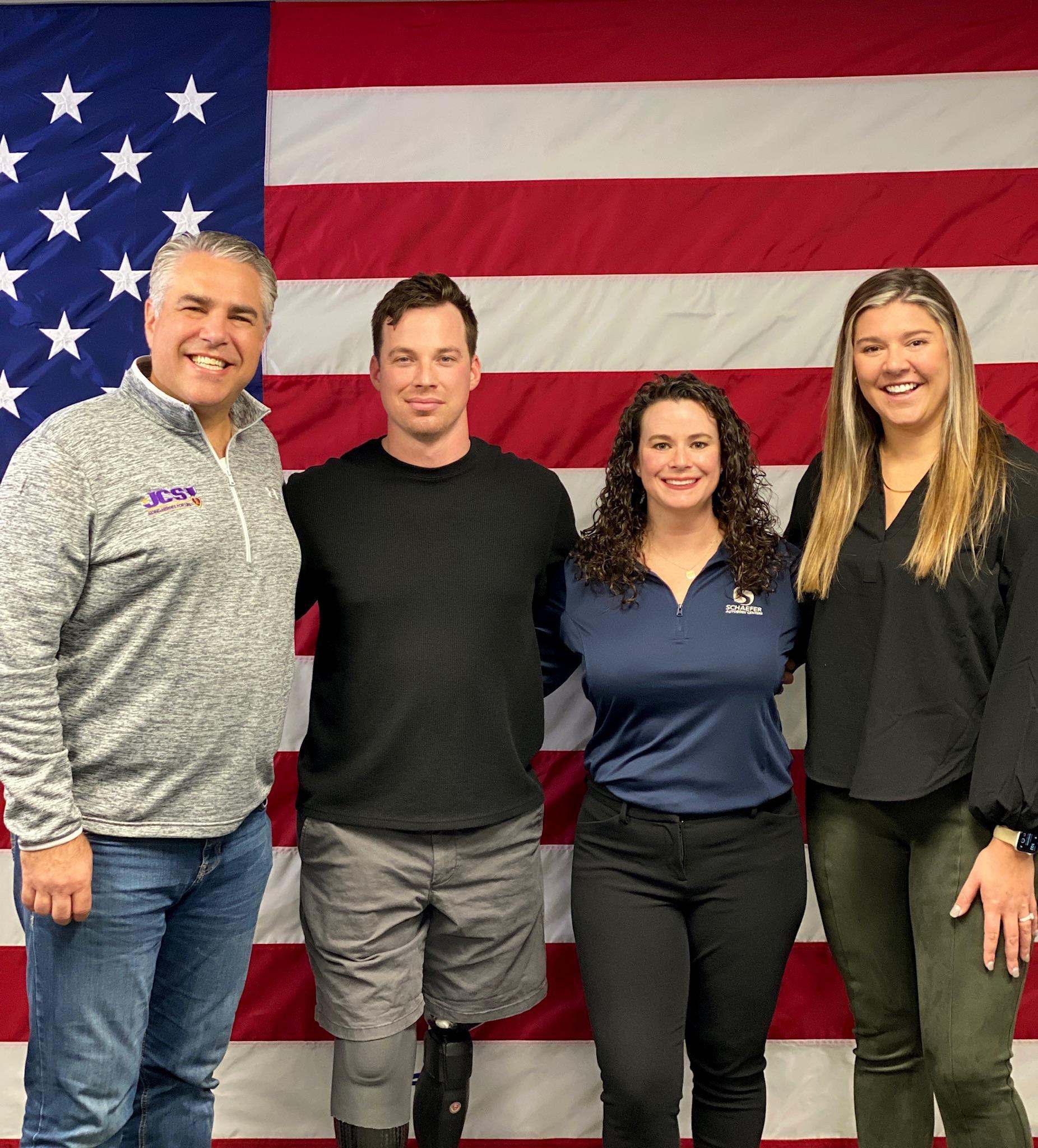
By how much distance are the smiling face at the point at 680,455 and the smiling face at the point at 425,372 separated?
0.36m

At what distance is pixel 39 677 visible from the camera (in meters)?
1.48

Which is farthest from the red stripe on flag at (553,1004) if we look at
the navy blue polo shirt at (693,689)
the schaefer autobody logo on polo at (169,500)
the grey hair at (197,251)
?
the grey hair at (197,251)

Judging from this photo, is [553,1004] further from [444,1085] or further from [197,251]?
[197,251]

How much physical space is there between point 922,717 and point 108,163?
2.12 metres

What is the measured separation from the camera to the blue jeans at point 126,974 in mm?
1565

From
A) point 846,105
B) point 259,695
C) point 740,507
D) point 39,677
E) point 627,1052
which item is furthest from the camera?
point 846,105

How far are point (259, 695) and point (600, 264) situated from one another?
1.32 metres

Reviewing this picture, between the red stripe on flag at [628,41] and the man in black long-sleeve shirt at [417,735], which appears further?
the red stripe on flag at [628,41]

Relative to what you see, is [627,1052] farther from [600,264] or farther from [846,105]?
[846,105]

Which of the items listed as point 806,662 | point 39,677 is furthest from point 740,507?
point 39,677

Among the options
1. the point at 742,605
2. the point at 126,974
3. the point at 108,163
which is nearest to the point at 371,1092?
the point at 126,974

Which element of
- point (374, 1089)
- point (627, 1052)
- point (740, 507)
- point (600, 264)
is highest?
point (600, 264)

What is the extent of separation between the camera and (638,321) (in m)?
2.41

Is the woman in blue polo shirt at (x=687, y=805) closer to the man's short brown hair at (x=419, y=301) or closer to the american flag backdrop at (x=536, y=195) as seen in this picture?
the man's short brown hair at (x=419, y=301)
